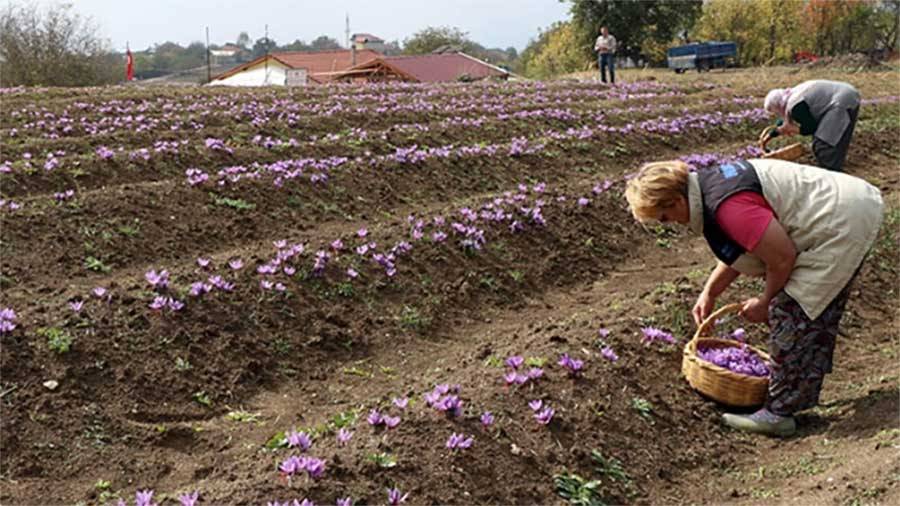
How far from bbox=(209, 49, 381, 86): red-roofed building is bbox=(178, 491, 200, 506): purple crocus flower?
39302 millimetres

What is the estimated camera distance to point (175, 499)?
3.72 meters

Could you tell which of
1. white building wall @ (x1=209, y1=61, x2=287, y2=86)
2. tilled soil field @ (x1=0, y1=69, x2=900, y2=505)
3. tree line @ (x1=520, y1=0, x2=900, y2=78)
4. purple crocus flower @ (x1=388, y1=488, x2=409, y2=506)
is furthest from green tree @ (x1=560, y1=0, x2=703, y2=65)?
purple crocus flower @ (x1=388, y1=488, x2=409, y2=506)

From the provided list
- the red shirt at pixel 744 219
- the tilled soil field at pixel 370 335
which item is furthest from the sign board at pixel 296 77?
the red shirt at pixel 744 219

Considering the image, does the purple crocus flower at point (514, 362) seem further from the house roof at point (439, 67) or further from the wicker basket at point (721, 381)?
the house roof at point (439, 67)

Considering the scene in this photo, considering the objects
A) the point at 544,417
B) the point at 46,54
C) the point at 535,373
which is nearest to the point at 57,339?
the point at 535,373

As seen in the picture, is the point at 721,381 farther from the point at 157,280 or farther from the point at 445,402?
the point at 157,280

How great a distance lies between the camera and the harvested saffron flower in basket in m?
5.23

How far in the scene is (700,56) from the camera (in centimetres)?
4122

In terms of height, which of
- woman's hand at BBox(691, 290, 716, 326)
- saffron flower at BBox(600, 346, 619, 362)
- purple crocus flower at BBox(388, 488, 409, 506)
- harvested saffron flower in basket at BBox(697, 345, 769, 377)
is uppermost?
woman's hand at BBox(691, 290, 716, 326)

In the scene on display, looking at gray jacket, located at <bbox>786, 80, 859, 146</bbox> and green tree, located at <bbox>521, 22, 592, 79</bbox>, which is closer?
gray jacket, located at <bbox>786, 80, 859, 146</bbox>

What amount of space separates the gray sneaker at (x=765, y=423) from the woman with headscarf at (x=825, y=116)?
3849 millimetres

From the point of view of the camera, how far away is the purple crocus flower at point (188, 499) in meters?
3.50

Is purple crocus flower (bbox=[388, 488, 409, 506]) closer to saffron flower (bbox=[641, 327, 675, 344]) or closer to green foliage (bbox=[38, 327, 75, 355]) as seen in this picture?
saffron flower (bbox=[641, 327, 675, 344])

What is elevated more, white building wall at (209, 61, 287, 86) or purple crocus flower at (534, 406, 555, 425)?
white building wall at (209, 61, 287, 86)
